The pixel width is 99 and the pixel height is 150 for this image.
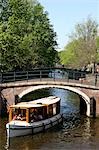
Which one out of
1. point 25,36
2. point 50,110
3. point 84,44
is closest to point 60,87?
point 50,110

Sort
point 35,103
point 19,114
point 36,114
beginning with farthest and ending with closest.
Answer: point 35,103 < point 36,114 < point 19,114

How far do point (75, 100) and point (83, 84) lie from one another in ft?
40.0

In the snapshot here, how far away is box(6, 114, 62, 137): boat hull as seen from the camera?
1273 inches

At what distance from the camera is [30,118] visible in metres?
33.8

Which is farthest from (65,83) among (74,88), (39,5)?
(39,5)

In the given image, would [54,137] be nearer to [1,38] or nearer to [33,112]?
[33,112]

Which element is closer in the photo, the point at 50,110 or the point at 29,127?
the point at 29,127

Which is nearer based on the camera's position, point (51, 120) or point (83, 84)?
point (51, 120)

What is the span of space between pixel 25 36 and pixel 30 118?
929 inches

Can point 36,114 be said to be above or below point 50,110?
below

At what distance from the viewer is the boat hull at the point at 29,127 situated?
106 feet

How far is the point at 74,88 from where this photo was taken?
40.0 metres

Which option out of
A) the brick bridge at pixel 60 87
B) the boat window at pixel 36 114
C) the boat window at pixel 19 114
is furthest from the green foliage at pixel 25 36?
the boat window at pixel 19 114

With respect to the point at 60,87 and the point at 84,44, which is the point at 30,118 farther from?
the point at 84,44
